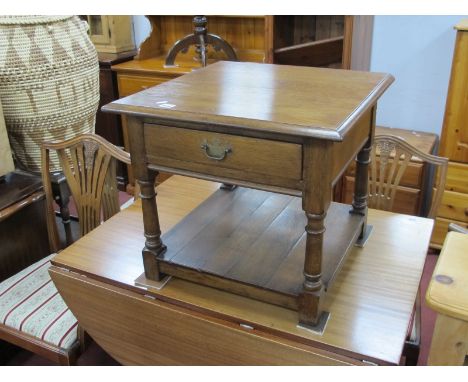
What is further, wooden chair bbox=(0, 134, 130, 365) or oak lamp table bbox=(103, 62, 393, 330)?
wooden chair bbox=(0, 134, 130, 365)

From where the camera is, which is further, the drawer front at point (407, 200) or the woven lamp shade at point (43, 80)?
the drawer front at point (407, 200)

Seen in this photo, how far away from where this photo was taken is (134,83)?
2.99 metres

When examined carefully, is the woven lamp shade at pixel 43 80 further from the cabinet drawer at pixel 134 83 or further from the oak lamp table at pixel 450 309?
the oak lamp table at pixel 450 309

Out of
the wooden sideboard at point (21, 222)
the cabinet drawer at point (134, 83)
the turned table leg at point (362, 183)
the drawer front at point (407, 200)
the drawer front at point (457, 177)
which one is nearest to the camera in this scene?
the turned table leg at point (362, 183)

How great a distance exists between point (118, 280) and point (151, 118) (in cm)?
47

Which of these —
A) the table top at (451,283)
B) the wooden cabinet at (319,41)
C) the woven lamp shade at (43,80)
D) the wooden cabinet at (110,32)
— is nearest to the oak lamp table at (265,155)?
the table top at (451,283)

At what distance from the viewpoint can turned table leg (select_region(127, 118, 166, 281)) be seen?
104cm

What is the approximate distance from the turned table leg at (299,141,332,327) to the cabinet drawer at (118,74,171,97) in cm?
214

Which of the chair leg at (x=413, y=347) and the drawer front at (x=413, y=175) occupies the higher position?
the drawer front at (x=413, y=175)

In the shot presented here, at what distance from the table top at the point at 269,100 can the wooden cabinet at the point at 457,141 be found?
1101 millimetres

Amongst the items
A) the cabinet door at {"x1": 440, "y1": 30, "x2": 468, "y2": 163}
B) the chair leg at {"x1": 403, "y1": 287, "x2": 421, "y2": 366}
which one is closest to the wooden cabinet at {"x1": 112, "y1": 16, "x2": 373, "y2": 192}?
the cabinet door at {"x1": 440, "y1": 30, "x2": 468, "y2": 163}

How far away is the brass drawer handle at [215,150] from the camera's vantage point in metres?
0.95

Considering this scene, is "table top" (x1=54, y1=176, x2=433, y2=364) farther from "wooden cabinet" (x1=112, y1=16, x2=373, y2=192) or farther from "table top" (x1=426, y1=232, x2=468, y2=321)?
"wooden cabinet" (x1=112, y1=16, x2=373, y2=192)

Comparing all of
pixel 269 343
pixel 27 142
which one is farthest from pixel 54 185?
pixel 269 343
